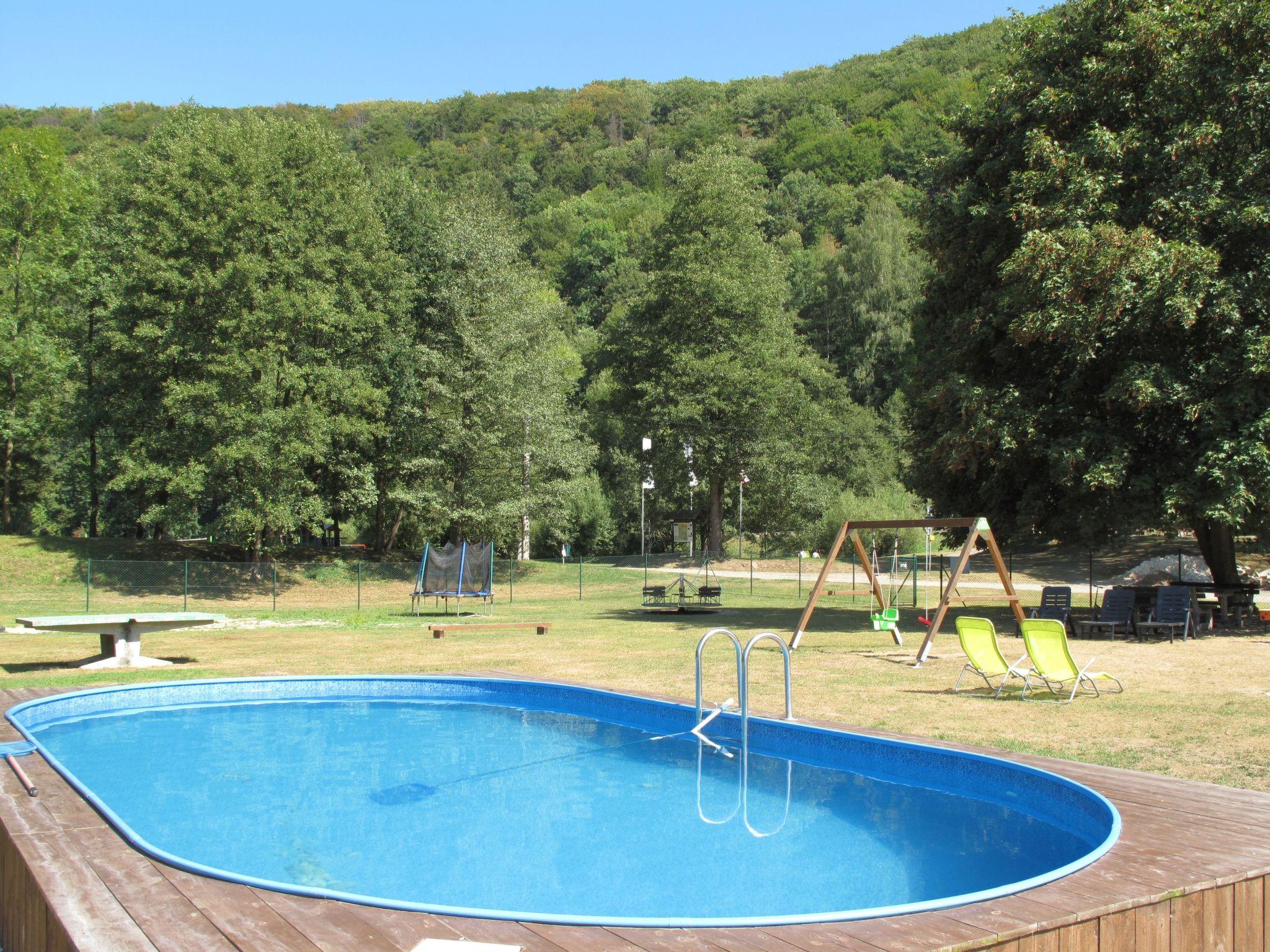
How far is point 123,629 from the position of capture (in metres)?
15.6

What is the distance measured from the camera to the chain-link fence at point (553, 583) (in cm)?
2677

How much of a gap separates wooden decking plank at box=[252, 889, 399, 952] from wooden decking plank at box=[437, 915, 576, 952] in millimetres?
327

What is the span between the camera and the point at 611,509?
53.3m

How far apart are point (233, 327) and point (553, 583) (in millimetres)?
13392

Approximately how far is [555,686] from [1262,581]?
28.8 meters

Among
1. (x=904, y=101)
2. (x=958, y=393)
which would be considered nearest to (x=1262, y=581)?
(x=958, y=393)

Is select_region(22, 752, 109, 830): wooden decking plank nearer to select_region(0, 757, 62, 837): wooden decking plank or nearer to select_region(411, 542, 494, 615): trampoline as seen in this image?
select_region(0, 757, 62, 837): wooden decking plank

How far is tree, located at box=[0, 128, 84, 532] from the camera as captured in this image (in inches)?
1457

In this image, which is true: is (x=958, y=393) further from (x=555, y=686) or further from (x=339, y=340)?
(x=339, y=340)

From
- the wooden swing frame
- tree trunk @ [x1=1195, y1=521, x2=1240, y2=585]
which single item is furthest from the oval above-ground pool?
tree trunk @ [x1=1195, y1=521, x2=1240, y2=585]

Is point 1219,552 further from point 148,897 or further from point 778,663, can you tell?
point 148,897

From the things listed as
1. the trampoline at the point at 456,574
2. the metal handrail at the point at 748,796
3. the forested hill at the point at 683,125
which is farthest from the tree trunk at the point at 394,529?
the forested hill at the point at 683,125

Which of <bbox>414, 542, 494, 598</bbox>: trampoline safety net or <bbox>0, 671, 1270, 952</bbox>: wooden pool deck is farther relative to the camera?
<bbox>414, 542, 494, 598</bbox>: trampoline safety net

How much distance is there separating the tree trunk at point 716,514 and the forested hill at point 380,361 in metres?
0.13
